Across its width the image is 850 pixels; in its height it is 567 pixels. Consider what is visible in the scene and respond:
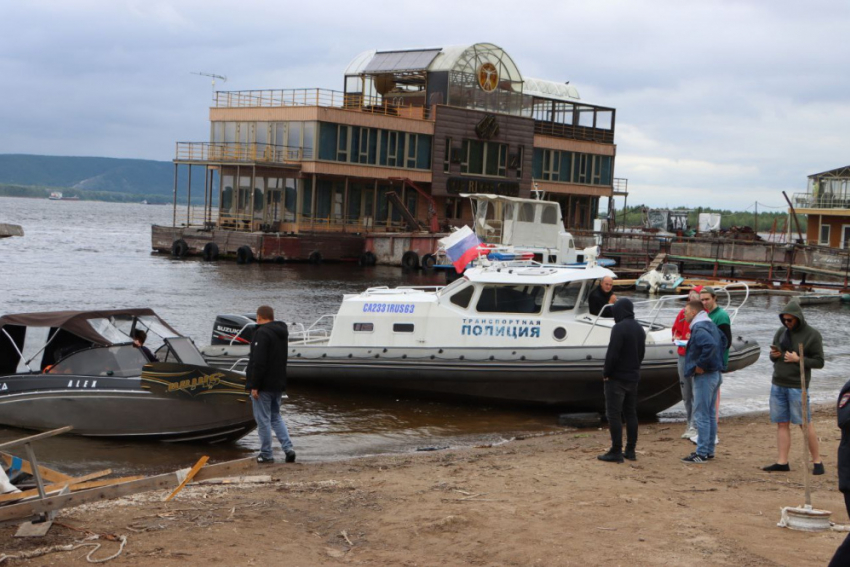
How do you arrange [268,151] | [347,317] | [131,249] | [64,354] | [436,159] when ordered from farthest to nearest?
[131,249] < [436,159] < [268,151] < [347,317] < [64,354]

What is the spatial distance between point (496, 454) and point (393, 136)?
4379 cm

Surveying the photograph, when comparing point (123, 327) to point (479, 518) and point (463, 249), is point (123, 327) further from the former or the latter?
point (479, 518)

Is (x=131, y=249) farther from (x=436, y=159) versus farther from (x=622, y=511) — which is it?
(x=622, y=511)

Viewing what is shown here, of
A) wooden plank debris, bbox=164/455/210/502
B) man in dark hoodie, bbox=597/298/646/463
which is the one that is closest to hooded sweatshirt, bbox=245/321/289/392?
wooden plank debris, bbox=164/455/210/502

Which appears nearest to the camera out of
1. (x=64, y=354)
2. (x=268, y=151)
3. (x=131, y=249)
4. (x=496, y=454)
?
(x=496, y=454)

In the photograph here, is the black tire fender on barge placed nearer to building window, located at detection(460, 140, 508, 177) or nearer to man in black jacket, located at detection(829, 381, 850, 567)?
building window, located at detection(460, 140, 508, 177)

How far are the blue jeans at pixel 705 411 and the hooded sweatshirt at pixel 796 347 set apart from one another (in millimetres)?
987

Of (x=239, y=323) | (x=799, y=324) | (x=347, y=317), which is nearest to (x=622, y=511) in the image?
(x=799, y=324)

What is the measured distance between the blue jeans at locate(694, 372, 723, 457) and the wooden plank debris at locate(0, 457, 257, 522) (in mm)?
4999

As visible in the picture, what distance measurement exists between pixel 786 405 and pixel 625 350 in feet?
5.57

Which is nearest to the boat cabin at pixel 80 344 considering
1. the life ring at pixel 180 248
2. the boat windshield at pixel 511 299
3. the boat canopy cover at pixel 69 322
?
the boat canopy cover at pixel 69 322

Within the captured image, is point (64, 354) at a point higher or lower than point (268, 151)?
lower

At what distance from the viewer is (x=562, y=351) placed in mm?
15688

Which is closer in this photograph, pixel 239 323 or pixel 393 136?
pixel 239 323
